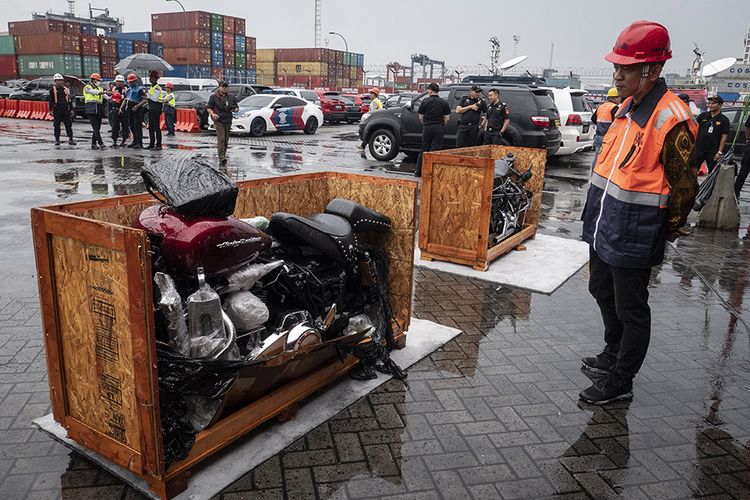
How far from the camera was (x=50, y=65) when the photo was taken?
43594 millimetres

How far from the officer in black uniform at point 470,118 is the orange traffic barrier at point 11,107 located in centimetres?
2469

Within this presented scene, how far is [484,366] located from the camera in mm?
4309

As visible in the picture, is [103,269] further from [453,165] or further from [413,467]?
[453,165]

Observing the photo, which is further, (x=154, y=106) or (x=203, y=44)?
(x=203, y=44)

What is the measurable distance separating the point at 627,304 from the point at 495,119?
32.6 ft

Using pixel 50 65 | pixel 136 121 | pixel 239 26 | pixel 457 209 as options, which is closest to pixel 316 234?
pixel 457 209

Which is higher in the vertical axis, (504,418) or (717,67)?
(717,67)

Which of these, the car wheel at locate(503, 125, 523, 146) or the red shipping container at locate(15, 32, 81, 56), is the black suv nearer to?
the car wheel at locate(503, 125, 523, 146)

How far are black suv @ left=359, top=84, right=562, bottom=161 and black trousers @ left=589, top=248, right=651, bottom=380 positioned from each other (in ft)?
29.0

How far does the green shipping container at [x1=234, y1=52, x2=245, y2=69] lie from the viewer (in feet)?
174

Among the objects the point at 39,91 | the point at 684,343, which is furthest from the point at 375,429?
the point at 39,91

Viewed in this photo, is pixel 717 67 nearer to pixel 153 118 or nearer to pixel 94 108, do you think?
pixel 153 118

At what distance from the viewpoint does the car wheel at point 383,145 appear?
52.4 ft

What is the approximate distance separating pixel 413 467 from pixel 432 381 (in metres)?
0.99
